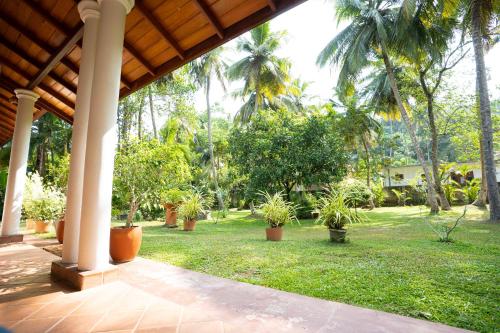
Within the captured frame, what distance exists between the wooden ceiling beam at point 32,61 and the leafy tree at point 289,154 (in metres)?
6.87

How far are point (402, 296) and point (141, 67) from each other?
5033mm

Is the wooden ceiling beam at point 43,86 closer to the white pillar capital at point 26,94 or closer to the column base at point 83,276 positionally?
the white pillar capital at point 26,94

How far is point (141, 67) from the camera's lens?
4.80 m

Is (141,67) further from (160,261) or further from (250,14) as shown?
(160,261)

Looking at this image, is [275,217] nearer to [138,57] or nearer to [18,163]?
[138,57]

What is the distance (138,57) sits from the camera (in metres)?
4.49

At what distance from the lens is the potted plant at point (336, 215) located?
546 cm

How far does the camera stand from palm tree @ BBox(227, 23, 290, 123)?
647 inches

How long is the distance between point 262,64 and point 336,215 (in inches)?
515

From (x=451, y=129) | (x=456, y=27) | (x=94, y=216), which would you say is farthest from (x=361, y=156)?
(x=94, y=216)

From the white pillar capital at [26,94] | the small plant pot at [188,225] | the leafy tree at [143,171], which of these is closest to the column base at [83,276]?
the leafy tree at [143,171]

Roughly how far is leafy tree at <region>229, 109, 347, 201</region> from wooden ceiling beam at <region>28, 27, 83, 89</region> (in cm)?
734

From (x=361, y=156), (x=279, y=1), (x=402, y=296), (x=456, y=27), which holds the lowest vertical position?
(x=402, y=296)

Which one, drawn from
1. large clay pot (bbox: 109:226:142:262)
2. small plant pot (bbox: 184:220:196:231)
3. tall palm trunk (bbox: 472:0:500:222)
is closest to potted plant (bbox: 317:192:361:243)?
large clay pot (bbox: 109:226:142:262)
